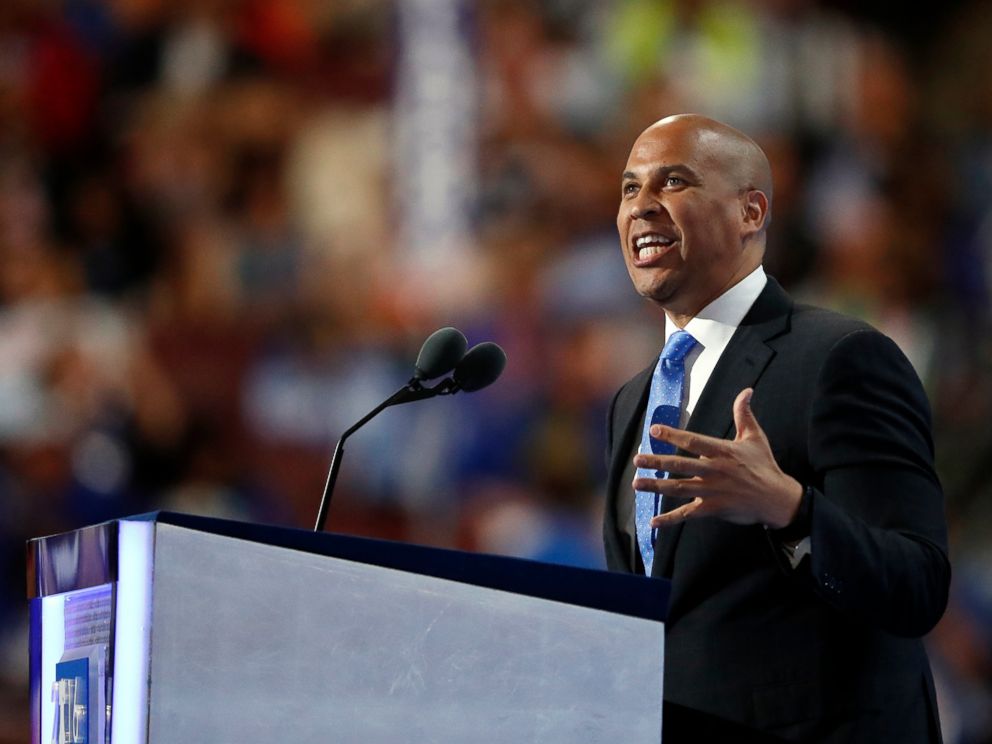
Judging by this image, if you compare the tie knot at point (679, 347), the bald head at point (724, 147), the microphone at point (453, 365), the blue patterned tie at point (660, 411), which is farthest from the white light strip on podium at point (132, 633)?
the bald head at point (724, 147)

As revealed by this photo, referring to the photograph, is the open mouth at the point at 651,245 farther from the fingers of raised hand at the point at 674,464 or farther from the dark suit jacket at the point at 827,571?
the fingers of raised hand at the point at 674,464

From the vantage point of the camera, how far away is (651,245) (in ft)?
7.04

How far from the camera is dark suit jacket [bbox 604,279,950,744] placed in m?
1.76

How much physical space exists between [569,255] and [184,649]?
15.0ft

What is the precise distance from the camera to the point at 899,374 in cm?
192

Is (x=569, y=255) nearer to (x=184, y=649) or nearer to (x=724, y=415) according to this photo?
(x=724, y=415)

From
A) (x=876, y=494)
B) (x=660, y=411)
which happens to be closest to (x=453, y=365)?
(x=660, y=411)

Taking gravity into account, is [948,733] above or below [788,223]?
below

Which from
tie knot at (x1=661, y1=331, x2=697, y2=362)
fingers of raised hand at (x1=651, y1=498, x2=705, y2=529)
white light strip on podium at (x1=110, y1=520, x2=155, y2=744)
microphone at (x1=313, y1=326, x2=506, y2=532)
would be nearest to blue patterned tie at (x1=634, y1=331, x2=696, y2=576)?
tie knot at (x1=661, y1=331, x2=697, y2=362)

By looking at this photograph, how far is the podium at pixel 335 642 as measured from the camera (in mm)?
1516

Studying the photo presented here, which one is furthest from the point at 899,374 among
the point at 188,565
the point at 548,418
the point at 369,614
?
the point at 548,418

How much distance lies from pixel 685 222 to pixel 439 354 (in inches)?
14.8

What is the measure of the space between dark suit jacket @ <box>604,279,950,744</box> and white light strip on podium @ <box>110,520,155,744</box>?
0.66 m

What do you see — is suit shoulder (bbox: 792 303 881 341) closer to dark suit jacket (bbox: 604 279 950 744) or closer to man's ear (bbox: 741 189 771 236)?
dark suit jacket (bbox: 604 279 950 744)
